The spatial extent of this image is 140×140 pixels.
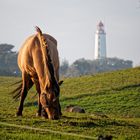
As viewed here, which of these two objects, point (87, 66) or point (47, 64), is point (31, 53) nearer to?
point (47, 64)

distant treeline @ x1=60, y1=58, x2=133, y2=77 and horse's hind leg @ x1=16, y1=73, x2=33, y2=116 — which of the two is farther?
distant treeline @ x1=60, y1=58, x2=133, y2=77

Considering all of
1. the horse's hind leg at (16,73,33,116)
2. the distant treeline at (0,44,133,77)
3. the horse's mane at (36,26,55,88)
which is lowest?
the horse's hind leg at (16,73,33,116)

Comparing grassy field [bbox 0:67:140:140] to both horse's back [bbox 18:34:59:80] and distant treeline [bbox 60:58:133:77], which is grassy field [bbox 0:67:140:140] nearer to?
horse's back [bbox 18:34:59:80]

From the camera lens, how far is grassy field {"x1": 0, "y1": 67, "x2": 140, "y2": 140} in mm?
12672

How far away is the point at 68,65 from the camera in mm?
144875

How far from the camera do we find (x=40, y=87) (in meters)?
17.2

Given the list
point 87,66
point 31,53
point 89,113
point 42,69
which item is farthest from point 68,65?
point 42,69

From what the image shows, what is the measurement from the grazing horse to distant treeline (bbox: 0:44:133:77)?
64.0 metres

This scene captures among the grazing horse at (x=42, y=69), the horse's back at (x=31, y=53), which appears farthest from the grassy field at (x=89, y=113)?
the horse's back at (x=31, y=53)

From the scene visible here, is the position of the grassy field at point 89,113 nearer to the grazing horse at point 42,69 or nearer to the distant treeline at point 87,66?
the grazing horse at point 42,69

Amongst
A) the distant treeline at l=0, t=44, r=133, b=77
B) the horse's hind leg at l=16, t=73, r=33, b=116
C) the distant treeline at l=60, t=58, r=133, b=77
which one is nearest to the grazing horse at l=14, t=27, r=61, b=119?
the horse's hind leg at l=16, t=73, r=33, b=116

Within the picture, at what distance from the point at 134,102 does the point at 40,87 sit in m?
20.1

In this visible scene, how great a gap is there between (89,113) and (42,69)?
11.7 meters

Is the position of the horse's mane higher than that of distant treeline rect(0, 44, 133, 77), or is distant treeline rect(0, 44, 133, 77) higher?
distant treeline rect(0, 44, 133, 77)
